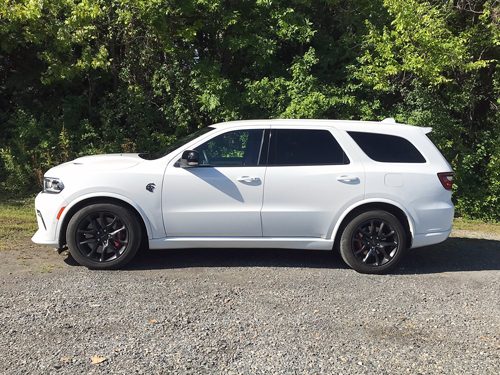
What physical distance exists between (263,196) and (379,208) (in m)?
1.44

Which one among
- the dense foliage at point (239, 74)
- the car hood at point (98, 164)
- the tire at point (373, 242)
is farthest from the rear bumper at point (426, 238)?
the dense foliage at point (239, 74)

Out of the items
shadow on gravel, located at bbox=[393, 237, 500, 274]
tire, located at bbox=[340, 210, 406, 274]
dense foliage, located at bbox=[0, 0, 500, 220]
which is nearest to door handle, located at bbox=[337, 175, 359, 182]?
tire, located at bbox=[340, 210, 406, 274]

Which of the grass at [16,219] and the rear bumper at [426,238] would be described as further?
the grass at [16,219]

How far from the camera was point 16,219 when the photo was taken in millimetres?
8086

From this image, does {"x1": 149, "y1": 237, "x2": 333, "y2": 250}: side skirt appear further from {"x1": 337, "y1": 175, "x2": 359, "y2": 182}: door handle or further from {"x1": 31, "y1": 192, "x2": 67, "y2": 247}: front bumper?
{"x1": 31, "y1": 192, "x2": 67, "y2": 247}: front bumper

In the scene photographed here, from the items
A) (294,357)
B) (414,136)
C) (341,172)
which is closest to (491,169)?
(414,136)

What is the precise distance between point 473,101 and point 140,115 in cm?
801

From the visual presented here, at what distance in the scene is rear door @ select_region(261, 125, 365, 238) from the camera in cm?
573

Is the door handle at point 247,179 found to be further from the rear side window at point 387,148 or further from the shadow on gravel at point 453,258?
the shadow on gravel at point 453,258

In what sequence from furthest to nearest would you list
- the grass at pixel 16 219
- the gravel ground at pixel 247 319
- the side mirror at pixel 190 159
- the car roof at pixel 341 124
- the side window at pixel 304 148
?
1. the grass at pixel 16 219
2. the car roof at pixel 341 124
3. the side window at pixel 304 148
4. the side mirror at pixel 190 159
5. the gravel ground at pixel 247 319

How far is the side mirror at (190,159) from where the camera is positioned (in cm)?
562

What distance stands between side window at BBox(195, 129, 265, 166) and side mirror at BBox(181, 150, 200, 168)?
130 millimetres

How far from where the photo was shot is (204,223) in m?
5.67

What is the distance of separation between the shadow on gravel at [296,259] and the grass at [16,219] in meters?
1.61
